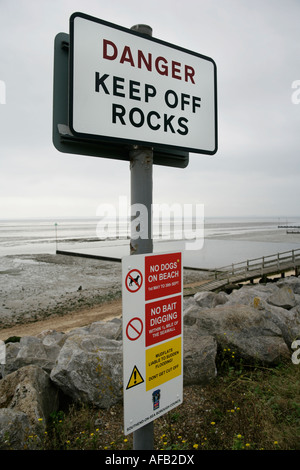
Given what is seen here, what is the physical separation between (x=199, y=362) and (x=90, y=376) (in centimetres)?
137

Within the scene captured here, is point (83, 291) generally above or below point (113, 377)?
below

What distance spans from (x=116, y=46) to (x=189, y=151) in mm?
704

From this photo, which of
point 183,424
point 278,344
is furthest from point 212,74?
point 278,344

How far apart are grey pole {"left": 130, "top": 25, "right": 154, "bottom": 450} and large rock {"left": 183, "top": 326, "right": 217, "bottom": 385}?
6.92 feet

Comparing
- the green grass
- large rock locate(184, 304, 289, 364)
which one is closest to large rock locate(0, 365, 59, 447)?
the green grass

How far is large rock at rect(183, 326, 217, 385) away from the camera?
3.76 m

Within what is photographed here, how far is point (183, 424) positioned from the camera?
10.2 ft

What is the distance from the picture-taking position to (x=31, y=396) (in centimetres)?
306

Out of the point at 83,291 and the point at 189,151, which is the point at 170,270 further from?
the point at 83,291

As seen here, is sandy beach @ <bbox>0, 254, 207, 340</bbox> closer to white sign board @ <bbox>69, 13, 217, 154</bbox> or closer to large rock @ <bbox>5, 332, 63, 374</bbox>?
large rock @ <bbox>5, 332, 63, 374</bbox>

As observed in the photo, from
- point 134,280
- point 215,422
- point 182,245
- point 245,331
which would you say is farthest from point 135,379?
point 182,245

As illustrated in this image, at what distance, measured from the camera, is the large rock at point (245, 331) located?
4238 millimetres

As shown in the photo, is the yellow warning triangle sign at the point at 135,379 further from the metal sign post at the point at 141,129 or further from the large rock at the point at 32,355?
the large rock at the point at 32,355

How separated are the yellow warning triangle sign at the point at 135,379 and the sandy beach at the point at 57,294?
12095 mm
